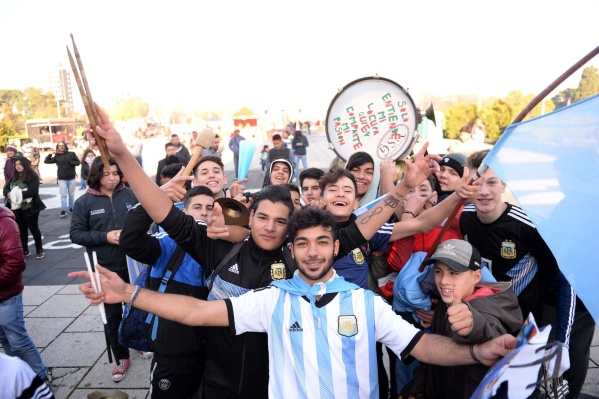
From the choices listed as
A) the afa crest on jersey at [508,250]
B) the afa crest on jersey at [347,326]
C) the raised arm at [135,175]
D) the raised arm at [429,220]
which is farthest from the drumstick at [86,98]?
the afa crest on jersey at [508,250]

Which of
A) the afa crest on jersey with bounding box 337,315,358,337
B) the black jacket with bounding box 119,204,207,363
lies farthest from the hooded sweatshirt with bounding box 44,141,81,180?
the afa crest on jersey with bounding box 337,315,358,337

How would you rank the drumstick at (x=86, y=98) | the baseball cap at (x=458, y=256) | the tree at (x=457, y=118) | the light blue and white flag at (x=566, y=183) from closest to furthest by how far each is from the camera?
the light blue and white flag at (x=566, y=183), the drumstick at (x=86, y=98), the baseball cap at (x=458, y=256), the tree at (x=457, y=118)

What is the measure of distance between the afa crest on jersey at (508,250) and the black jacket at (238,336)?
4.99ft

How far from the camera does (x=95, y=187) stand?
4.27 m

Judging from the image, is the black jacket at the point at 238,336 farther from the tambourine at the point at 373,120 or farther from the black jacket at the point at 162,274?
the tambourine at the point at 373,120

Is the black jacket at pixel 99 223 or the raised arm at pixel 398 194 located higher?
the raised arm at pixel 398 194

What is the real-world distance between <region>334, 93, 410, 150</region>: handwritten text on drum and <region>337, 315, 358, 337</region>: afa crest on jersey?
9.21ft

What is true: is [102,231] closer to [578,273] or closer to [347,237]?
[347,237]

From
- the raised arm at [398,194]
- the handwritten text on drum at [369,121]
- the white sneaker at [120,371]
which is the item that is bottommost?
the white sneaker at [120,371]

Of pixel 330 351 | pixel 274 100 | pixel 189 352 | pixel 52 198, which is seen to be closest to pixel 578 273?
pixel 330 351

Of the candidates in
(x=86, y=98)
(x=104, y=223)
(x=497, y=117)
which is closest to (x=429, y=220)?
(x=86, y=98)

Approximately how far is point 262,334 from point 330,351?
568mm

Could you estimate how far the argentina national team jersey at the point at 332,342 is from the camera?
200 cm

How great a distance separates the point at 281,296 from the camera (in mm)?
2131
